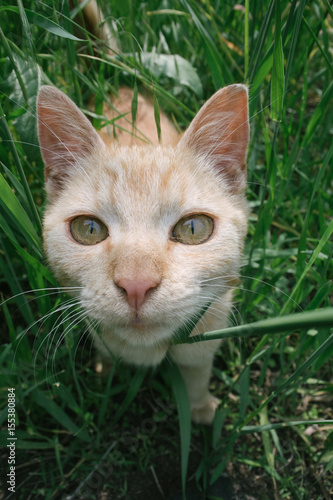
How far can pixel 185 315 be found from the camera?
42.2 inches

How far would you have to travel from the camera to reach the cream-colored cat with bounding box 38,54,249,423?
102 cm

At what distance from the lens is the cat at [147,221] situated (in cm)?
102

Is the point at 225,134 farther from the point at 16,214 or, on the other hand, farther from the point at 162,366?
the point at 162,366

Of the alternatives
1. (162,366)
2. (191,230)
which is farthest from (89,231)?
(162,366)

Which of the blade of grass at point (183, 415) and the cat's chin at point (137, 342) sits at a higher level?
the cat's chin at point (137, 342)

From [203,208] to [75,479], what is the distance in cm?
132

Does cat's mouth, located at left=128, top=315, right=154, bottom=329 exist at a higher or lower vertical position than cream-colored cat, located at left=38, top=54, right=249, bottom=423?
lower

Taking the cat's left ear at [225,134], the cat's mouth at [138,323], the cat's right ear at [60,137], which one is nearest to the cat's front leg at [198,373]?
the cat's mouth at [138,323]

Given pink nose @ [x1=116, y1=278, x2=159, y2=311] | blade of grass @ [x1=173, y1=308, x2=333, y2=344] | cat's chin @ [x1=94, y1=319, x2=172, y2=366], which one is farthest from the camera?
cat's chin @ [x1=94, y1=319, x2=172, y2=366]

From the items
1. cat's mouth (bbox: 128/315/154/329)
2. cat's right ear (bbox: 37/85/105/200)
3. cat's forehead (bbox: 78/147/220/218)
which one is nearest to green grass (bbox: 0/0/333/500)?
cat's right ear (bbox: 37/85/105/200)

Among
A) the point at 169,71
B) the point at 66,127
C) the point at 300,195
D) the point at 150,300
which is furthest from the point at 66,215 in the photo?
the point at 300,195

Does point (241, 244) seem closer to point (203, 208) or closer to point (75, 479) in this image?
point (203, 208)

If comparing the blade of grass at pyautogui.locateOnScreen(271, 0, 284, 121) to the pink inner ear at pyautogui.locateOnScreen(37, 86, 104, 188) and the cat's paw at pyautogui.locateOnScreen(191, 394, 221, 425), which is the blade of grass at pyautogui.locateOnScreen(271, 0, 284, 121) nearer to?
the pink inner ear at pyautogui.locateOnScreen(37, 86, 104, 188)

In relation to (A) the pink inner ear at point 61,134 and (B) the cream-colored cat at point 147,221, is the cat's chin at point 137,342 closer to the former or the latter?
(B) the cream-colored cat at point 147,221
